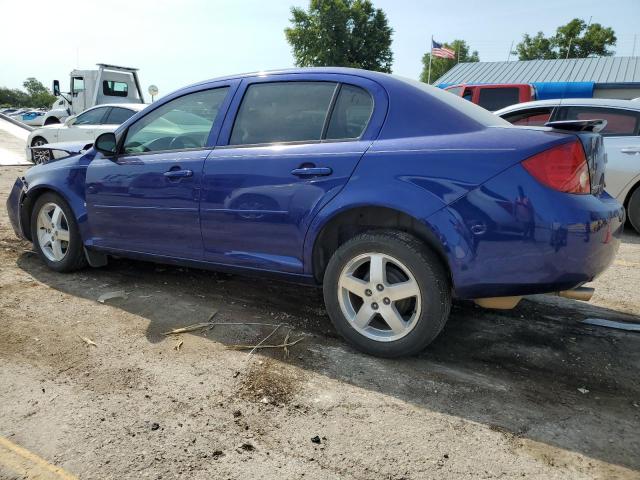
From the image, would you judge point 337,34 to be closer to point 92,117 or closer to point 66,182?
point 92,117

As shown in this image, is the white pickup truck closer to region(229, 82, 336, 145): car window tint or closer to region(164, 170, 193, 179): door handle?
region(164, 170, 193, 179): door handle

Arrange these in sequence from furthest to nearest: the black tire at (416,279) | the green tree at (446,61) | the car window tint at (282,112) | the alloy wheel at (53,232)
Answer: the green tree at (446,61) < the alloy wheel at (53,232) < the car window tint at (282,112) < the black tire at (416,279)

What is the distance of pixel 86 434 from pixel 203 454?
55 cm

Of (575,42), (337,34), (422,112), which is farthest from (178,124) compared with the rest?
(575,42)

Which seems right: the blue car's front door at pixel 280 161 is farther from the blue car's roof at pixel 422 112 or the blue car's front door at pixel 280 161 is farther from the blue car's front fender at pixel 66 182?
the blue car's front fender at pixel 66 182

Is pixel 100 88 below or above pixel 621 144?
above

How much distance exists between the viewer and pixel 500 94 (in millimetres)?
12531

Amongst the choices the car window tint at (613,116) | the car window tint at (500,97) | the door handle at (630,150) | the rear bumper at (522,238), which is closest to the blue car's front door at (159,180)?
the rear bumper at (522,238)

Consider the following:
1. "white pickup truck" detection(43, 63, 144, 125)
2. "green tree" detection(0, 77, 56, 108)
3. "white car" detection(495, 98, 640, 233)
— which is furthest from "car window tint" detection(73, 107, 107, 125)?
"green tree" detection(0, 77, 56, 108)

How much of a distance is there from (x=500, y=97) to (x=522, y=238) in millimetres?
11024

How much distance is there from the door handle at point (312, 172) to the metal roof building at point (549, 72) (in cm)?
2756

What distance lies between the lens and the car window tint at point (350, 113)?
3105 millimetres

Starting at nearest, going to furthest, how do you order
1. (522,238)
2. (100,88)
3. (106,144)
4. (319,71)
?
1. (522,238)
2. (319,71)
3. (106,144)
4. (100,88)

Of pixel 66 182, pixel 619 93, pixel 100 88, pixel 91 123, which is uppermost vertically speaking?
pixel 619 93
